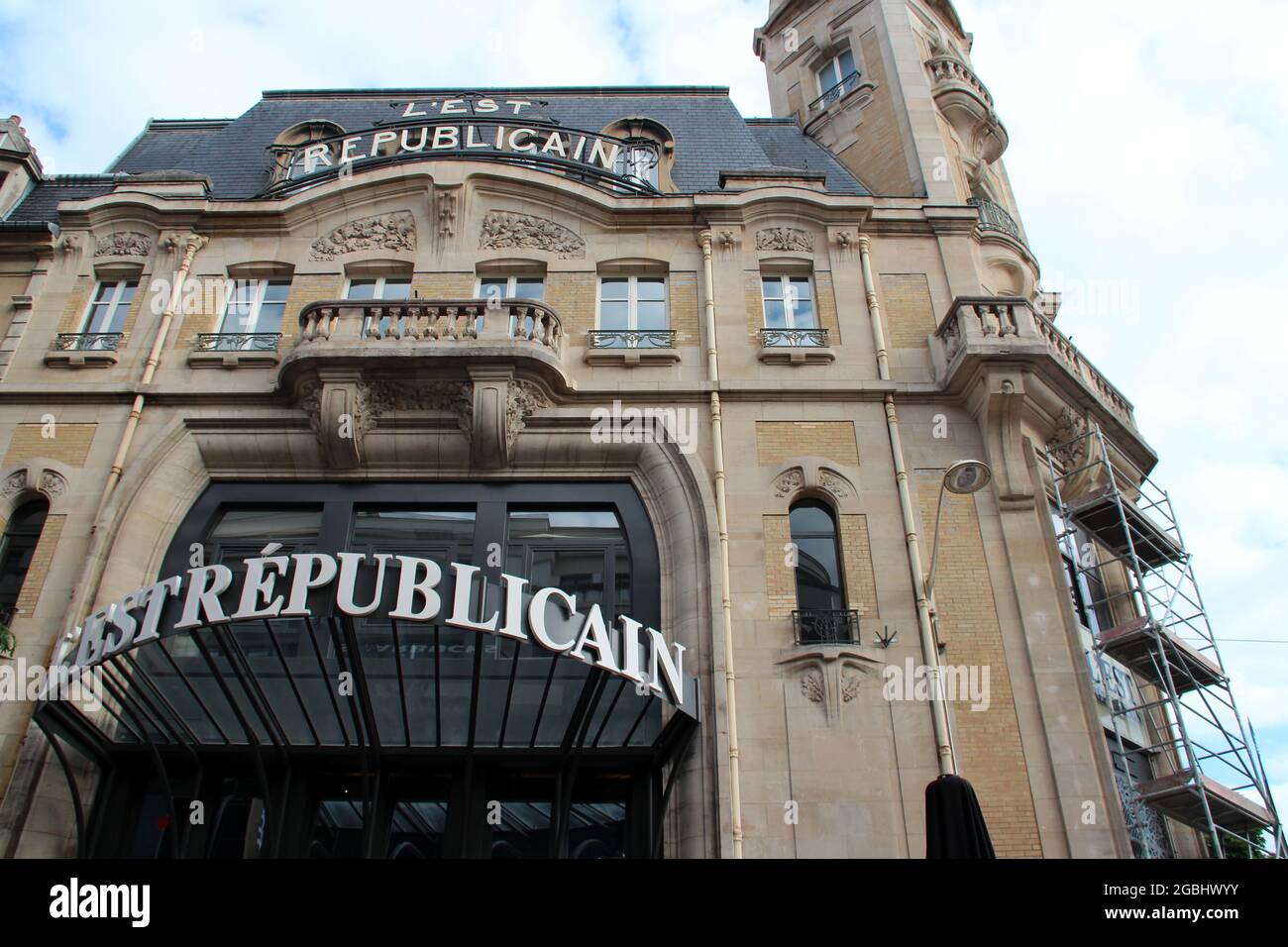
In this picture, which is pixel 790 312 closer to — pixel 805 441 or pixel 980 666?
pixel 805 441

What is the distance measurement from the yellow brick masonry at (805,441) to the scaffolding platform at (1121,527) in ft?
13.2

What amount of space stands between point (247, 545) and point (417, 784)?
4.95 meters

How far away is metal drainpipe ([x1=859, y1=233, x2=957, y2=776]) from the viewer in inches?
493

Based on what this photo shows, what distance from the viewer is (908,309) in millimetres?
17172

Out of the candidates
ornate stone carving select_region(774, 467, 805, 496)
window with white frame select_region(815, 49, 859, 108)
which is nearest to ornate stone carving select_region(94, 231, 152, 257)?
ornate stone carving select_region(774, 467, 805, 496)

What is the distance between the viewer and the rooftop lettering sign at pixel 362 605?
10258mm

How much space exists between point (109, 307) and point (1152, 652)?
1895cm

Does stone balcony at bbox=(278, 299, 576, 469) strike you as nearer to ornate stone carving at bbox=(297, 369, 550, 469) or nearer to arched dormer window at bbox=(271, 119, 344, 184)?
ornate stone carving at bbox=(297, 369, 550, 469)

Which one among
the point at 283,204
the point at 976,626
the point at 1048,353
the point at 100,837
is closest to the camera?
the point at 100,837

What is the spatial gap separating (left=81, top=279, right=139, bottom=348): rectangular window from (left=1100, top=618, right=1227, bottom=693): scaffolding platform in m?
17.8

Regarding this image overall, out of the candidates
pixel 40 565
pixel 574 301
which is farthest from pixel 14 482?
pixel 574 301
